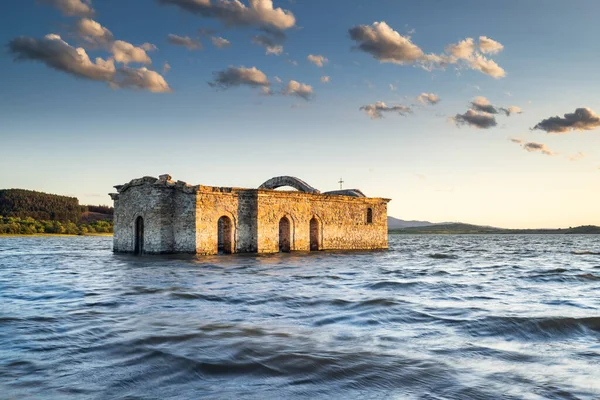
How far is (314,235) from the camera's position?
93.0 ft

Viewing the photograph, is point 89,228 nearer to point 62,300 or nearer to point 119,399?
point 62,300

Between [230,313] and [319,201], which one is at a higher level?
[319,201]

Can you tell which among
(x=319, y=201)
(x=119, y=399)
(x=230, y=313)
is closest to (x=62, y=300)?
(x=230, y=313)

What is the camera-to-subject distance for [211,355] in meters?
5.60

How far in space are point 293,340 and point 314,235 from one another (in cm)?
2192

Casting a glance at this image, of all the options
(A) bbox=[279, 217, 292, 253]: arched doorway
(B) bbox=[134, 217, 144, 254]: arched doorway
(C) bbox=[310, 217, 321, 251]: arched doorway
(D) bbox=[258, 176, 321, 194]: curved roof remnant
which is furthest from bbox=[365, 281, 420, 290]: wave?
(D) bbox=[258, 176, 321, 194]: curved roof remnant

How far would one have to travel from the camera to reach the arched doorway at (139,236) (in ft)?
78.4

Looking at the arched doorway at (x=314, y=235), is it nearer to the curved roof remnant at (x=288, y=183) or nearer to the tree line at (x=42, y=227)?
the curved roof remnant at (x=288, y=183)

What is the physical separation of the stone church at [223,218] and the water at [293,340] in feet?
29.3

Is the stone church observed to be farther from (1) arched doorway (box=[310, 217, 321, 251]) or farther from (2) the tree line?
(2) the tree line

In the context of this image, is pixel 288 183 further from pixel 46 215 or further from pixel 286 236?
pixel 46 215

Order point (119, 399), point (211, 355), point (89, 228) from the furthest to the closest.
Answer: point (89, 228)
point (211, 355)
point (119, 399)

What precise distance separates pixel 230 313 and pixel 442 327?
12.0 feet

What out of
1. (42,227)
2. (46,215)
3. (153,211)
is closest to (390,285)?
(153,211)
